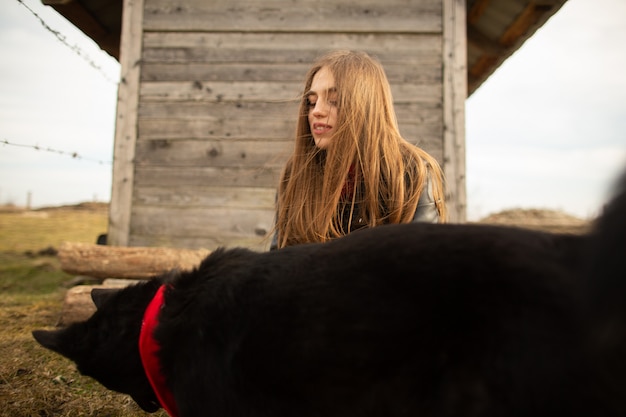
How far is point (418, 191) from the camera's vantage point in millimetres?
2256

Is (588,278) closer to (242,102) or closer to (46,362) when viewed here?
(46,362)

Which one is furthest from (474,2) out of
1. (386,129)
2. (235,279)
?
(235,279)

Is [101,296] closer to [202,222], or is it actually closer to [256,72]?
[202,222]

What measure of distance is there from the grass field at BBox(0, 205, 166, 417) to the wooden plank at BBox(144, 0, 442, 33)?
10.0 feet

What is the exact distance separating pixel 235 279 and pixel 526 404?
85cm

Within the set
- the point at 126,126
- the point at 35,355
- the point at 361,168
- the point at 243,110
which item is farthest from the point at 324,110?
the point at 126,126

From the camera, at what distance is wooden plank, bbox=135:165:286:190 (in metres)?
4.66

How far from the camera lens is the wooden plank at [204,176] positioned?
183 inches

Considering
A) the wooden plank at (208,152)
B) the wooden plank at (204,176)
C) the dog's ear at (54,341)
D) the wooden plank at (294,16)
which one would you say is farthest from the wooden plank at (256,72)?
the dog's ear at (54,341)

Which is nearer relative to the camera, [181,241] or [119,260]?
[119,260]

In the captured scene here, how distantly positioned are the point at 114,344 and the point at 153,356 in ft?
0.92

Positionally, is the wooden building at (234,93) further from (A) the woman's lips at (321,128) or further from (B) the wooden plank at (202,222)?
(A) the woman's lips at (321,128)

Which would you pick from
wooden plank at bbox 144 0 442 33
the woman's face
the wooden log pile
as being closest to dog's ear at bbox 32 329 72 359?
the woman's face

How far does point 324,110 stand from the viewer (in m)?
2.40
